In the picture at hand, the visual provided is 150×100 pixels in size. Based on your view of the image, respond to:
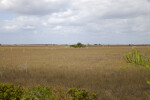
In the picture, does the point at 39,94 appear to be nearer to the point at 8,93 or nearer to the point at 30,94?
the point at 30,94

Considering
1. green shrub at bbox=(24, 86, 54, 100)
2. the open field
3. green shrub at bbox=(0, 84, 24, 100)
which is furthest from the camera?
the open field

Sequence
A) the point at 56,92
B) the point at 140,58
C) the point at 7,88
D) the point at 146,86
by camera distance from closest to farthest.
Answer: the point at 140,58 → the point at 7,88 → the point at 56,92 → the point at 146,86

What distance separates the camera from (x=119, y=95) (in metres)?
6.12

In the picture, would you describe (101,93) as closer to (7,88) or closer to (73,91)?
(73,91)

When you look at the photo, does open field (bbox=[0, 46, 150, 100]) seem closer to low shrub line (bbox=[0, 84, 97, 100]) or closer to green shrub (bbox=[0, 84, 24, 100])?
low shrub line (bbox=[0, 84, 97, 100])

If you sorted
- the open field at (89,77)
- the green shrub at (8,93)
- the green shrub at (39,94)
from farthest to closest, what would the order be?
the open field at (89,77)
the green shrub at (39,94)
the green shrub at (8,93)

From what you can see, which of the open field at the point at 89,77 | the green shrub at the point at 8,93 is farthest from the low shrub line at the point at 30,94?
the open field at the point at 89,77

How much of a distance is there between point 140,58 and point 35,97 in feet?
10.7

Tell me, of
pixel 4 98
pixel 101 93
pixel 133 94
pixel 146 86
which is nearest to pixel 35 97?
pixel 4 98

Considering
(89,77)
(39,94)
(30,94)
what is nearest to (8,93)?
(30,94)

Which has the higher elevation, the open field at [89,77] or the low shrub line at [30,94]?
the low shrub line at [30,94]

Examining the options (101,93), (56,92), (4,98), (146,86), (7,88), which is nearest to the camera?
(4,98)

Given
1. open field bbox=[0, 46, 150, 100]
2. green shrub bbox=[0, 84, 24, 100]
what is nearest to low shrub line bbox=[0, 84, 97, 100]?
green shrub bbox=[0, 84, 24, 100]

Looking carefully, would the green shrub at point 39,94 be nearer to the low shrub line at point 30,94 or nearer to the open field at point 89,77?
the low shrub line at point 30,94
